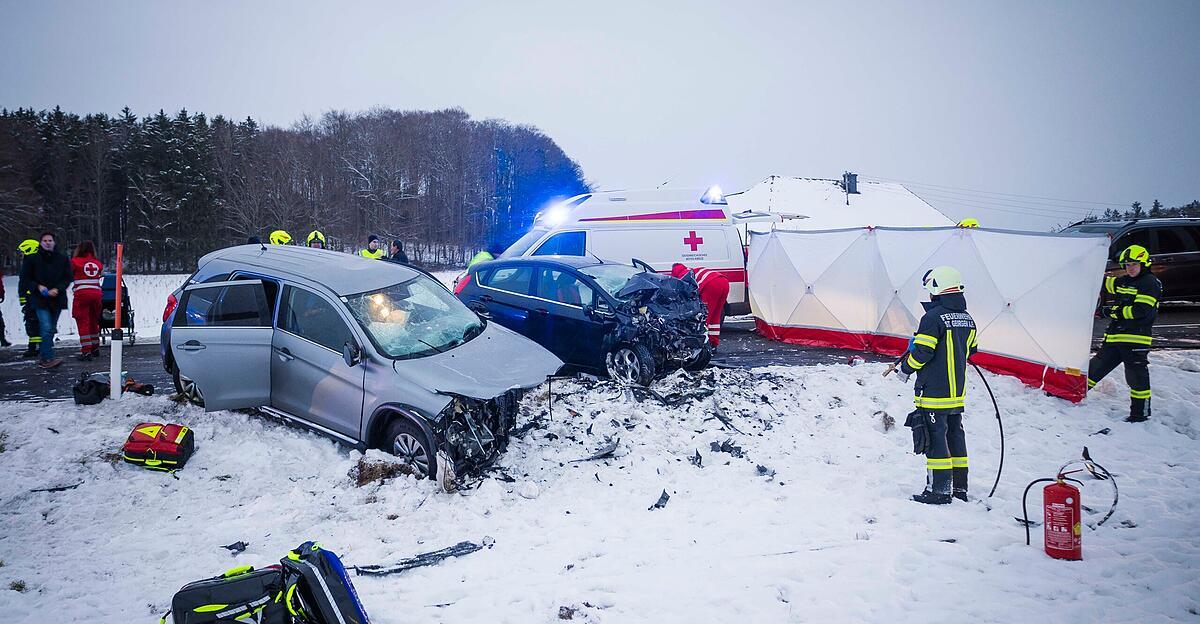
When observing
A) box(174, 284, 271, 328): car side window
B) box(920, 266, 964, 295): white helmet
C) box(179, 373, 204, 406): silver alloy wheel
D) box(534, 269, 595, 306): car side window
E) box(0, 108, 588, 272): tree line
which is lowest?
box(179, 373, 204, 406): silver alloy wheel

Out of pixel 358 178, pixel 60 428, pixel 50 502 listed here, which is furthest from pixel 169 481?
pixel 358 178

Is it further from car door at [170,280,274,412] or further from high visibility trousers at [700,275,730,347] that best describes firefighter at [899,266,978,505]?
car door at [170,280,274,412]

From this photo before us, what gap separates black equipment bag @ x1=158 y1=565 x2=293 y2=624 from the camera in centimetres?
298

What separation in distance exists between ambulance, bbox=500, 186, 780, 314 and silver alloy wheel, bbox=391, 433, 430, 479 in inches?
291

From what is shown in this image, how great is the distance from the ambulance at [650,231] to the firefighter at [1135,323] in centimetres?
657

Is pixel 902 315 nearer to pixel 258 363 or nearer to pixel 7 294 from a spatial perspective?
pixel 258 363

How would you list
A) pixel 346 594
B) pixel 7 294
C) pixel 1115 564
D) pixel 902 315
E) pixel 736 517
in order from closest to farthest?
pixel 346 594 → pixel 1115 564 → pixel 736 517 → pixel 902 315 → pixel 7 294

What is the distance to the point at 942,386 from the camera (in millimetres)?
5402

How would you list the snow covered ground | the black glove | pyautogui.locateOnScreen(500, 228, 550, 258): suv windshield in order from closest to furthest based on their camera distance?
the snow covered ground, the black glove, pyautogui.locateOnScreen(500, 228, 550, 258): suv windshield

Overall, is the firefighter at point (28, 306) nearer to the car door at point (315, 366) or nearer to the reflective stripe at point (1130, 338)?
the car door at point (315, 366)

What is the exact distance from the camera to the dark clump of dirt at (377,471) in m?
5.15

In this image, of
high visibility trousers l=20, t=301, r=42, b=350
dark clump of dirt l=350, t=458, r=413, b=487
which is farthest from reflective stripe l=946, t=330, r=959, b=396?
high visibility trousers l=20, t=301, r=42, b=350

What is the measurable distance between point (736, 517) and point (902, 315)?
7.17 metres

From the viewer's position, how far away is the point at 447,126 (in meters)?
58.7
